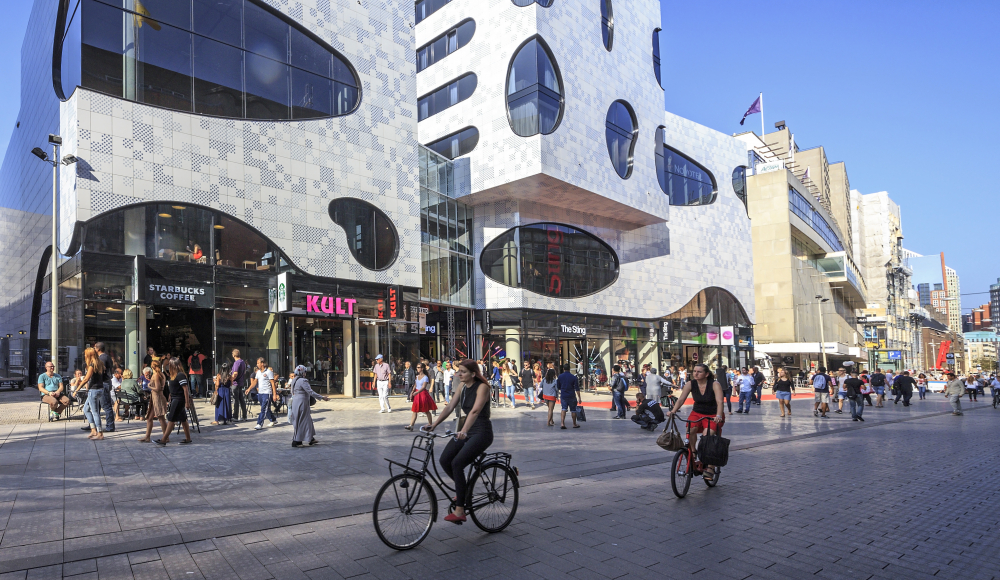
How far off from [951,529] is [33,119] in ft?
116

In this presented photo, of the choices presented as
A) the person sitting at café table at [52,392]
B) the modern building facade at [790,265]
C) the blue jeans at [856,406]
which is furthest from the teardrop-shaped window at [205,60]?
the modern building facade at [790,265]

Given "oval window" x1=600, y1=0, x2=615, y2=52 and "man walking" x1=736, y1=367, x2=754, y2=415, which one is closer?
"man walking" x1=736, y1=367, x2=754, y2=415

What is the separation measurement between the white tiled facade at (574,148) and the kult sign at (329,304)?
36.5ft

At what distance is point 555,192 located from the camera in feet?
112

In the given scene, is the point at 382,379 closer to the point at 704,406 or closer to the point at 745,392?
the point at 704,406

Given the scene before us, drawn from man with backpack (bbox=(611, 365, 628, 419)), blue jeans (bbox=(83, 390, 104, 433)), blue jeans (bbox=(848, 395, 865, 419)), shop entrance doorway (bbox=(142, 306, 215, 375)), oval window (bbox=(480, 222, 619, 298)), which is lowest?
blue jeans (bbox=(848, 395, 865, 419))

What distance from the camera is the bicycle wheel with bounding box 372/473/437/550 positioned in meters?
5.53

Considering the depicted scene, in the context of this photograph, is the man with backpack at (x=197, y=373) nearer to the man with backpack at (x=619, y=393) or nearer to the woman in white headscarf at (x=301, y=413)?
the woman in white headscarf at (x=301, y=413)

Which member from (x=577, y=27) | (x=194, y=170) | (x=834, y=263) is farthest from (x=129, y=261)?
(x=834, y=263)

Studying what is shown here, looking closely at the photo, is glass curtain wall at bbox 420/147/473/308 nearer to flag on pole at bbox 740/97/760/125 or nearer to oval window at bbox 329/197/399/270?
oval window at bbox 329/197/399/270

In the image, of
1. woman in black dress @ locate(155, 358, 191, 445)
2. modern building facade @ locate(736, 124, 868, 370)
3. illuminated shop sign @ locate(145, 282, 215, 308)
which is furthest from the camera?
modern building facade @ locate(736, 124, 868, 370)

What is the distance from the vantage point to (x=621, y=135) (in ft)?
124

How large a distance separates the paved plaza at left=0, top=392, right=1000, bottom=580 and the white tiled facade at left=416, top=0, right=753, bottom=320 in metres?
22.2

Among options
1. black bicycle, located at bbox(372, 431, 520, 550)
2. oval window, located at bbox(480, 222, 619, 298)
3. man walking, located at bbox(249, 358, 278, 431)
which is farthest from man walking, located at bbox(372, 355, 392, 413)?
oval window, located at bbox(480, 222, 619, 298)
